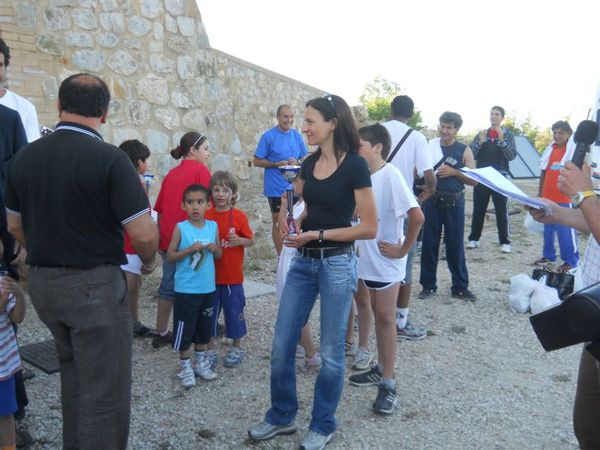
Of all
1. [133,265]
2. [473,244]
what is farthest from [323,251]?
[473,244]

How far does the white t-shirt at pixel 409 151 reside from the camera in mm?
5215

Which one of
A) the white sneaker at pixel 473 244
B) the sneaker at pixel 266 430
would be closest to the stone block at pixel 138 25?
the sneaker at pixel 266 430

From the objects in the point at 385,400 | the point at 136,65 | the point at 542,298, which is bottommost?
the point at 385,400

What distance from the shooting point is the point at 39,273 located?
8.22ft

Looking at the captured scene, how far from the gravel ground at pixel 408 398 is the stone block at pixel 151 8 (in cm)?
338

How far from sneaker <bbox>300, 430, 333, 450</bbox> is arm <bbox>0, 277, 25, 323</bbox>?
170 cm

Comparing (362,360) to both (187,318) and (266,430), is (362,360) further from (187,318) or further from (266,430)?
(187,318)

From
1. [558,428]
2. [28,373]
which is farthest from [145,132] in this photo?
[558,428]

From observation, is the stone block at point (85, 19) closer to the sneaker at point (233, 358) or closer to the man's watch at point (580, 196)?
the sneaker at point (233, 358)

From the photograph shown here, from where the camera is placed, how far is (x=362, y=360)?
174 inches

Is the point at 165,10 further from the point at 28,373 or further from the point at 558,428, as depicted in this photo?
the point at 558,428

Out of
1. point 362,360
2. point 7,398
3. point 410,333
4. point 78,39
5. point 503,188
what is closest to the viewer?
point 7,398

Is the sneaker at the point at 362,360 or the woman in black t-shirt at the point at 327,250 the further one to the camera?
the sneaker at the point at 362,360

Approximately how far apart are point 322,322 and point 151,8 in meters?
4.86
